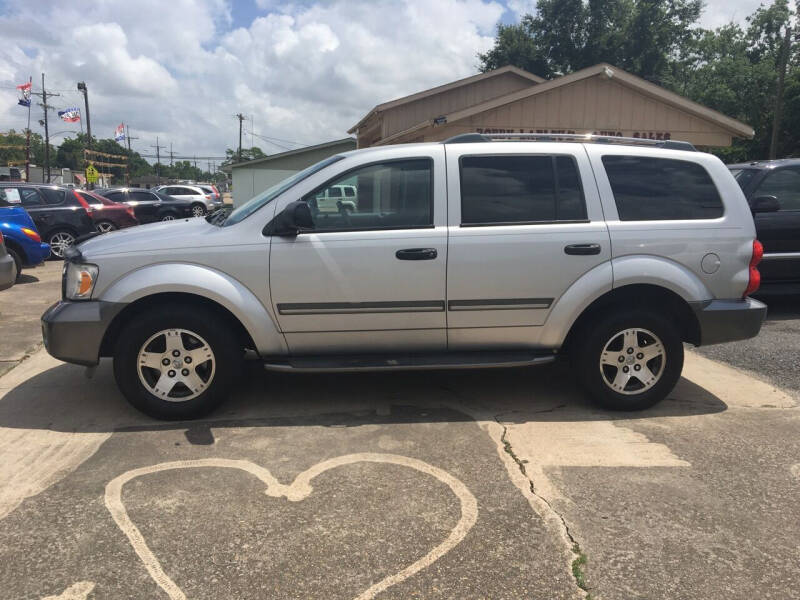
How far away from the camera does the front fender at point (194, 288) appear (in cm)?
374

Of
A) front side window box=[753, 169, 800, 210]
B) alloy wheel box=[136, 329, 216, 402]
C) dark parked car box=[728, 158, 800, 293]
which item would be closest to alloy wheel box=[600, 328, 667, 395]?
alloy wheel box=[136, 329, 216, 402]

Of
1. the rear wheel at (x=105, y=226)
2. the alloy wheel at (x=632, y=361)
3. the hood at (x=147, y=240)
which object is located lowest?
the alloy wheel at (x=632, y=361)

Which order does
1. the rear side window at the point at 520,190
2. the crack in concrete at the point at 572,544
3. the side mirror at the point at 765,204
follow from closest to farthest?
the crack in concrete at the point at 572,544, the rear side window at the point at 520,190, the side mirror at the point at 765,204

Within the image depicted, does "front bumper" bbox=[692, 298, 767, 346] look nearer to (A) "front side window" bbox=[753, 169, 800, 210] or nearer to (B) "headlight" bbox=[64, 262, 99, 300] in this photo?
(A) "front side window" bbox=[753, 169, 800, 210]

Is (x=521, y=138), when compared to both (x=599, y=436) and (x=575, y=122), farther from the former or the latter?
(x=575, y=122)

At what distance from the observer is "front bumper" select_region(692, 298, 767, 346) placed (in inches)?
158

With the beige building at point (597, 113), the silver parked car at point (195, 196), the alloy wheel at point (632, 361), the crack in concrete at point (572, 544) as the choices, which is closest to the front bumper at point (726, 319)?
the alloy wheel at point (632, 361)

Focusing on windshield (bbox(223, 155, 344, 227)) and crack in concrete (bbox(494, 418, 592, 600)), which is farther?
windshield (bbox(223, 155, 344, 227))

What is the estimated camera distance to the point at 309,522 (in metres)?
2.78

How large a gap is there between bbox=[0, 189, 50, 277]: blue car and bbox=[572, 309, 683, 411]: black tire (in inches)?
345

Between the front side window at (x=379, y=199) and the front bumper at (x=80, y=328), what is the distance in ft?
4.75

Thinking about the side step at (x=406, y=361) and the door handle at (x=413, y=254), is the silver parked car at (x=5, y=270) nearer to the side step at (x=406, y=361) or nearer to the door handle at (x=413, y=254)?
the side step at (x=406, y=361)

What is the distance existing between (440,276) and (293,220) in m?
1.01

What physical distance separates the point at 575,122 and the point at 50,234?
458 inches
